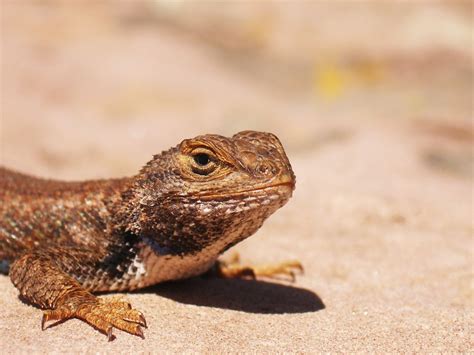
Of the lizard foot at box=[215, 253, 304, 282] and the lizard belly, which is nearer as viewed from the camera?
the lizard belly

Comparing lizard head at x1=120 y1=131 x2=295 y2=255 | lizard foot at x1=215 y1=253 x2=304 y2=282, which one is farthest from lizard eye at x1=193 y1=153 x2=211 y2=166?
lizard foot at x1=215 y1=253 x2=304 y2=282

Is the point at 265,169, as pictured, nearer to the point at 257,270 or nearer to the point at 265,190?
the point at 265,190

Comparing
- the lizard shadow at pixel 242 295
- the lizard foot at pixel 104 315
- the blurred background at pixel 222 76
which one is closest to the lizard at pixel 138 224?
the lizard foot at pixel 104 315

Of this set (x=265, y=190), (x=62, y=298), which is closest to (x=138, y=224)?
(x=62, y=298)

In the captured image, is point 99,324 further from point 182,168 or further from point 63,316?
point 182,168

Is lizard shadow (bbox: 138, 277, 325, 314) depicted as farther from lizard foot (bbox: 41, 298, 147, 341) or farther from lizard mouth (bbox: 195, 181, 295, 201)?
lizard mouth (bbox: 195, 181, 295, 201)

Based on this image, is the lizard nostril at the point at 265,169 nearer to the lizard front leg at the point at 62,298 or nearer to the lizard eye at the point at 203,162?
the lizard eye at the point at 203,162
